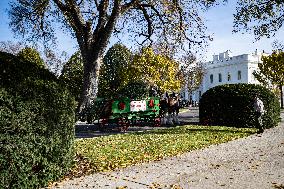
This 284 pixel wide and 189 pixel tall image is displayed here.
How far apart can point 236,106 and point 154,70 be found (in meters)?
28.3

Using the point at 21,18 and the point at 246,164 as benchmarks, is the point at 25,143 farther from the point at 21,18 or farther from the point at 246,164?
the point at 21,18

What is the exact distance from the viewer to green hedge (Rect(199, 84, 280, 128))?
18.4m

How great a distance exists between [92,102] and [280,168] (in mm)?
16564

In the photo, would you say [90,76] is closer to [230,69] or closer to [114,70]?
[114,70]

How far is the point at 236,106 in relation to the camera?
18750 mm

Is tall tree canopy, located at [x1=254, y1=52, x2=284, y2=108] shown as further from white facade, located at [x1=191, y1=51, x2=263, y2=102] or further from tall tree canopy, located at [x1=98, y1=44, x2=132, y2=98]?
tall tree canopy, located at [x1=98, y1=44, x2=132, y2=98]

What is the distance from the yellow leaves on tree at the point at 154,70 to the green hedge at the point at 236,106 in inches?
999

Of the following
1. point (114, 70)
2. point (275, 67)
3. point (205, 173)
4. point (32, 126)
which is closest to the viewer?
point (32, 126)

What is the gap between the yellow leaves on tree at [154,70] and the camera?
149 ft

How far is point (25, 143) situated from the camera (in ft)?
22.0

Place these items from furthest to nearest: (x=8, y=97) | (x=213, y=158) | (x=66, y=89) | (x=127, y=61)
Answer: (x=127, y=61)
(x=213, y=158)
(x=66, y=89)
(x=8, y=97)

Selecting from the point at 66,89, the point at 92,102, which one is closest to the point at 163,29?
the point at 92,102

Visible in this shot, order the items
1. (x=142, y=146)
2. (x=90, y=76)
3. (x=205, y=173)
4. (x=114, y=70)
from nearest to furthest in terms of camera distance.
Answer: (x=205, y=173) → (x=142, y=146) → (x=90, y=76) → (x=114, y=70)

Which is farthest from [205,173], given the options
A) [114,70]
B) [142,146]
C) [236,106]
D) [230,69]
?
[230,69]
